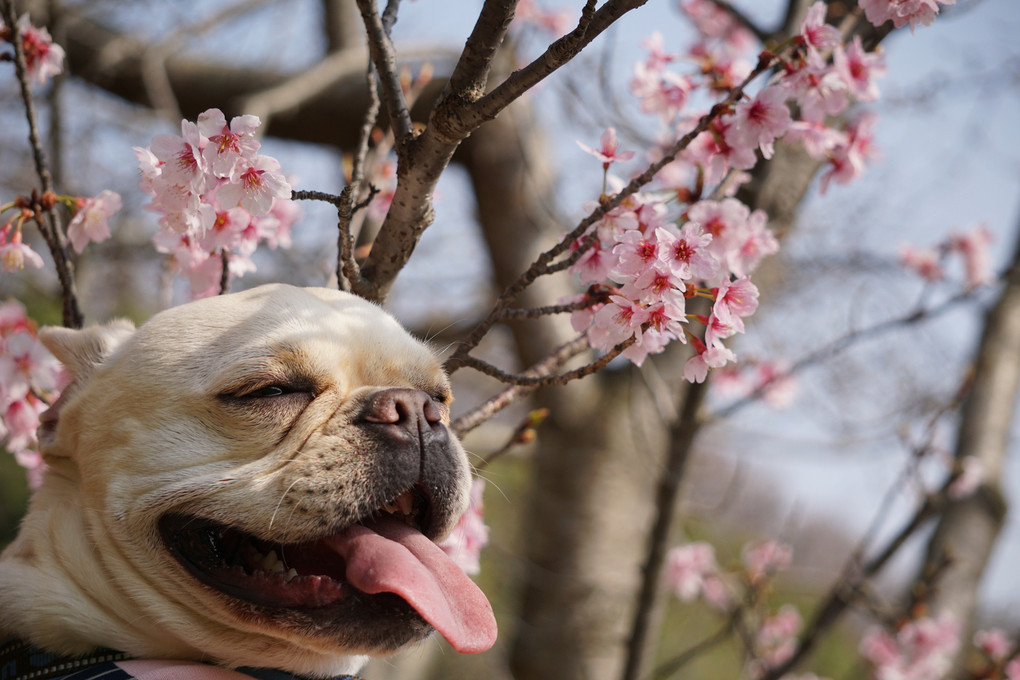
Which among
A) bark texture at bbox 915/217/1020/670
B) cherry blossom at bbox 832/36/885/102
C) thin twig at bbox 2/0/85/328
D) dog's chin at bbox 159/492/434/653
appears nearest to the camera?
dog's chin at bbox 159/492/434/653

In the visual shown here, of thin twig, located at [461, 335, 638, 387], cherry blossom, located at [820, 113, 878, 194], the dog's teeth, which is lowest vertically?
the dog's teeth

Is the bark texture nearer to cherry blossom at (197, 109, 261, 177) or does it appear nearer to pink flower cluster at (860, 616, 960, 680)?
pink flower cluster at (860, 616, 960, 680)

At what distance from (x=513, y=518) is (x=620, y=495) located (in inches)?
218

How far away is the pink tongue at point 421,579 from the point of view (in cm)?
150

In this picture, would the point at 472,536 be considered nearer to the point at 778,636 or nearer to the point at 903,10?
the point at 903,10

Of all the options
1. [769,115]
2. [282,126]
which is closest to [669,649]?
[282,126]

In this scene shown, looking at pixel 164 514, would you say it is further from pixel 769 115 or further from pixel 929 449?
pixel 929 449

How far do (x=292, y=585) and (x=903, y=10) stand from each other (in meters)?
1.95

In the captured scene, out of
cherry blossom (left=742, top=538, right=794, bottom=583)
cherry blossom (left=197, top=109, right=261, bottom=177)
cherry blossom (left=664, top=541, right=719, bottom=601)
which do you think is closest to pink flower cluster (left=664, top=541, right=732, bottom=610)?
cherry blossom (left=664, top=541, right=719, bottom=601)

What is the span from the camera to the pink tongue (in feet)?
4.92

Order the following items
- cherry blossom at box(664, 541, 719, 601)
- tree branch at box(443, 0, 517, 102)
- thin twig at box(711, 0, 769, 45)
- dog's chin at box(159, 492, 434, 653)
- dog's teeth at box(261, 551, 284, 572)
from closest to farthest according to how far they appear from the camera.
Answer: tree branch at box(443, 0, 517, 102), dog's chin at box(159, 492, 434, 653), dog's teeth at box(261, 551, 284, 572), thin twig at box(711, 0, 769, 45), cherry blossom at box(664, 541, 719, 601)

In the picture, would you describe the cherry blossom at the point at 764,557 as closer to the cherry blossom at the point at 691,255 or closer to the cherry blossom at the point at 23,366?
the cherry blossom at the point at 691,255

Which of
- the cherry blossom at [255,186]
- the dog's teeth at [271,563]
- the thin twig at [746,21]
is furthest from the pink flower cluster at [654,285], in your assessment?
the thin twig at [746,21]

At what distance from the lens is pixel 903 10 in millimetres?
1819
